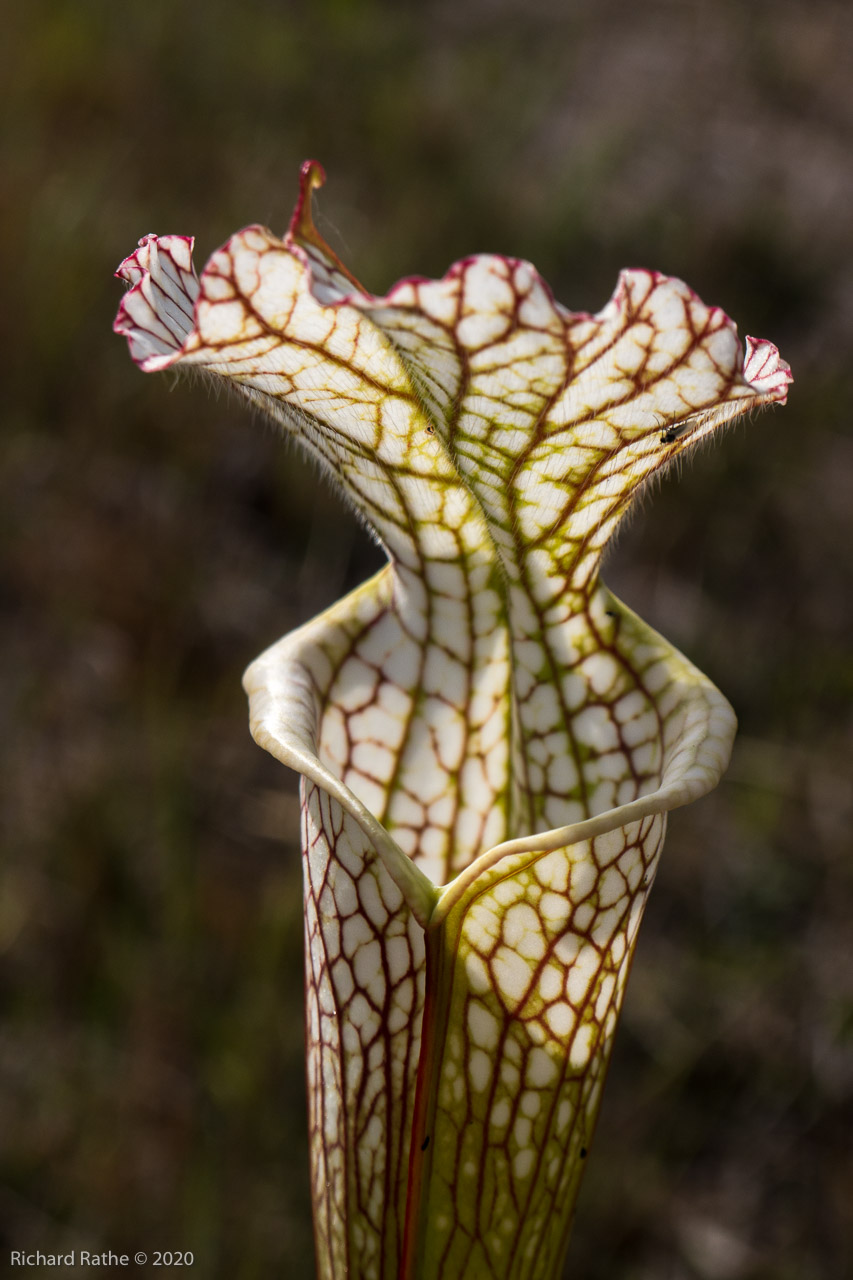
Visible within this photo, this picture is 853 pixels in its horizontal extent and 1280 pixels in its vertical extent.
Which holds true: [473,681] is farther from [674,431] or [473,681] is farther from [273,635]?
[273,635]

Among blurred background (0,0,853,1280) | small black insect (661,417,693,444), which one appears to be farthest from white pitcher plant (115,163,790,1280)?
blurred background (0,0,853,1280)

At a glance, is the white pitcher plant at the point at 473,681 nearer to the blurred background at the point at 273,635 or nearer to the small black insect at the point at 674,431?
the small black insect at the point at 674,431

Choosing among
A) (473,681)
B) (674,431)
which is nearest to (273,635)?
(473,681)

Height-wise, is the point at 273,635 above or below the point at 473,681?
below

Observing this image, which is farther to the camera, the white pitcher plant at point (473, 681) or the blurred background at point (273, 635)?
the blurred background at point (273, 635)

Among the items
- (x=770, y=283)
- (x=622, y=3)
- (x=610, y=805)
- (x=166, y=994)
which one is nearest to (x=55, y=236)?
(x=166, y=994)

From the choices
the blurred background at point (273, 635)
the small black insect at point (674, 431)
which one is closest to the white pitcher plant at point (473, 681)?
the small black insect at point (674, 431)

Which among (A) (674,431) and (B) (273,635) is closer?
(A) (674,431)
